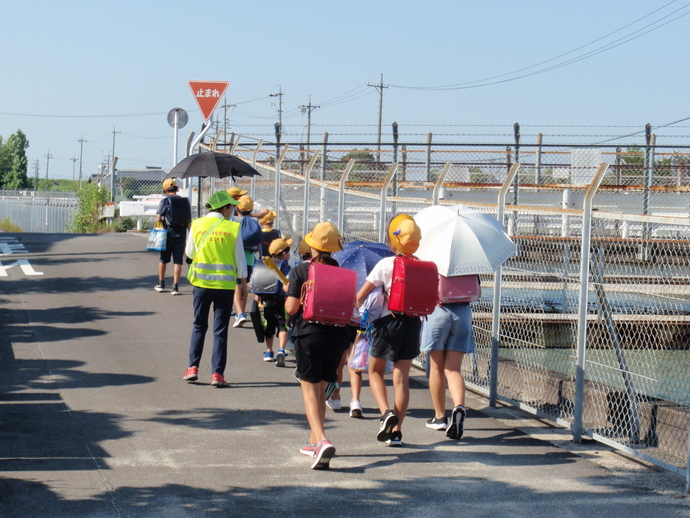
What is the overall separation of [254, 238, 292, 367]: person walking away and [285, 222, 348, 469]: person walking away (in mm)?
2439

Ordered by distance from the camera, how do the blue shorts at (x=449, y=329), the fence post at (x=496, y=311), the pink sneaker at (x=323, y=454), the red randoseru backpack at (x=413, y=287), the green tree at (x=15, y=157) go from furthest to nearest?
the green tree at (x=15, y=157) → the fence post at (x=496, y=311) → the blue shorts at (x=449, y=329) → the red randoseru backpack at (x=413, y=287) → the pink sneaker at (x=323, y=454)

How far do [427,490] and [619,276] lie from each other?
311 cm

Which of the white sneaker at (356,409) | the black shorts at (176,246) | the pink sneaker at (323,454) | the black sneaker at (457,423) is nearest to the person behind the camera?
the pink sneaker at (323,454)

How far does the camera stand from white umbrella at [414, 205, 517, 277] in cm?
643

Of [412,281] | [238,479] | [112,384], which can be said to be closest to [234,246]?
[112,384]

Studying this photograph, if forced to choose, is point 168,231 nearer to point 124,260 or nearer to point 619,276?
point 124,260

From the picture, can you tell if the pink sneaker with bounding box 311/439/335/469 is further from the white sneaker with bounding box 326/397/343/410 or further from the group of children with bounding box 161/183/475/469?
the white sneaker with bounding box 326/397/343/410

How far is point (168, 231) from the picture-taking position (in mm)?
11875

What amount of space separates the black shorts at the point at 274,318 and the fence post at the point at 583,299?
3.18 m

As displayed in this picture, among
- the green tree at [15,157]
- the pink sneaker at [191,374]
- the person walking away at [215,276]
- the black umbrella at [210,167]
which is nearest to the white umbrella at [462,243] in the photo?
the person walking away at [215,276]

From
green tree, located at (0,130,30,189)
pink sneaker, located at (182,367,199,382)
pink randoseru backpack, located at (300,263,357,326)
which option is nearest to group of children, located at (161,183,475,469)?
pink randoseru backpack, located at (300,263,357,326)

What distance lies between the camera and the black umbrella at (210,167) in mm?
11320

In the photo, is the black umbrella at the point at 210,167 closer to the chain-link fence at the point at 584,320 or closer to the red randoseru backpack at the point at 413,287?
the chain-link fence at the point at 584,320

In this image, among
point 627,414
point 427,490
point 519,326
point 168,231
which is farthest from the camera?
point 168,231
